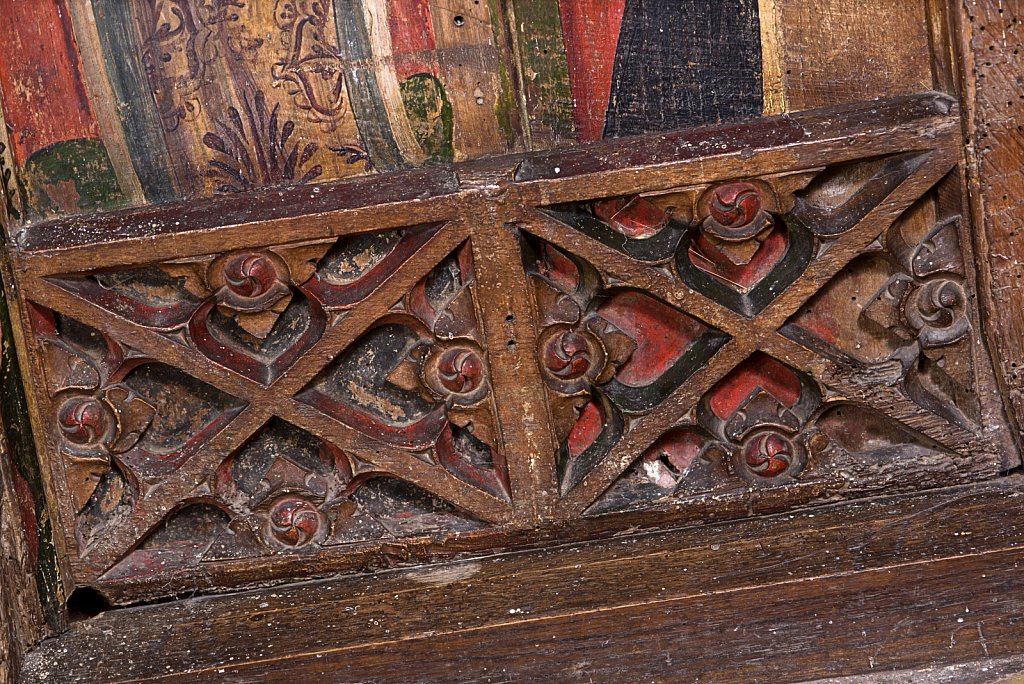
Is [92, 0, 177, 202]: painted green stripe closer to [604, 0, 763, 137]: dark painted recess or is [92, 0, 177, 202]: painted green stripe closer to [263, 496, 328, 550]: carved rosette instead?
[263, 496, 328, 550]: carved rosette

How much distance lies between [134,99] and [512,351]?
2.69ft

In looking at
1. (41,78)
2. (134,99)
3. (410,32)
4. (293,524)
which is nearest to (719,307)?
(410,32)

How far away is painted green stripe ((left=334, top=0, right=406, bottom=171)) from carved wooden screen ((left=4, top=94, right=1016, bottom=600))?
0.07m

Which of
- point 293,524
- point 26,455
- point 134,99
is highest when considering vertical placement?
point 134,99

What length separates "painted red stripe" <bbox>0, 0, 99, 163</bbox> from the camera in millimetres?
1615

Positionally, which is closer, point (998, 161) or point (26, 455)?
point (998, 161)

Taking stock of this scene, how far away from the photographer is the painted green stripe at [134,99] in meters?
1.61

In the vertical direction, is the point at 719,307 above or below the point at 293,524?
above

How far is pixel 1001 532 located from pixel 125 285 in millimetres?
1639

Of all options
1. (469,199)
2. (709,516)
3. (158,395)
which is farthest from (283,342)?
(709,516)

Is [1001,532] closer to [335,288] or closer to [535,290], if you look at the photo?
[535,290]

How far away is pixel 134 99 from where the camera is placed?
64.1 inches

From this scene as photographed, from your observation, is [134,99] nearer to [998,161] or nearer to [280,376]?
[280,376]

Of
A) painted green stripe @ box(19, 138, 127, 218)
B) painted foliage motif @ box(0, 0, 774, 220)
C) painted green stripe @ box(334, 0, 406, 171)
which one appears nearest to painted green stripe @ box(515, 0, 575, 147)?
painted foliage motif @ box(0, 0, 774, 220)
